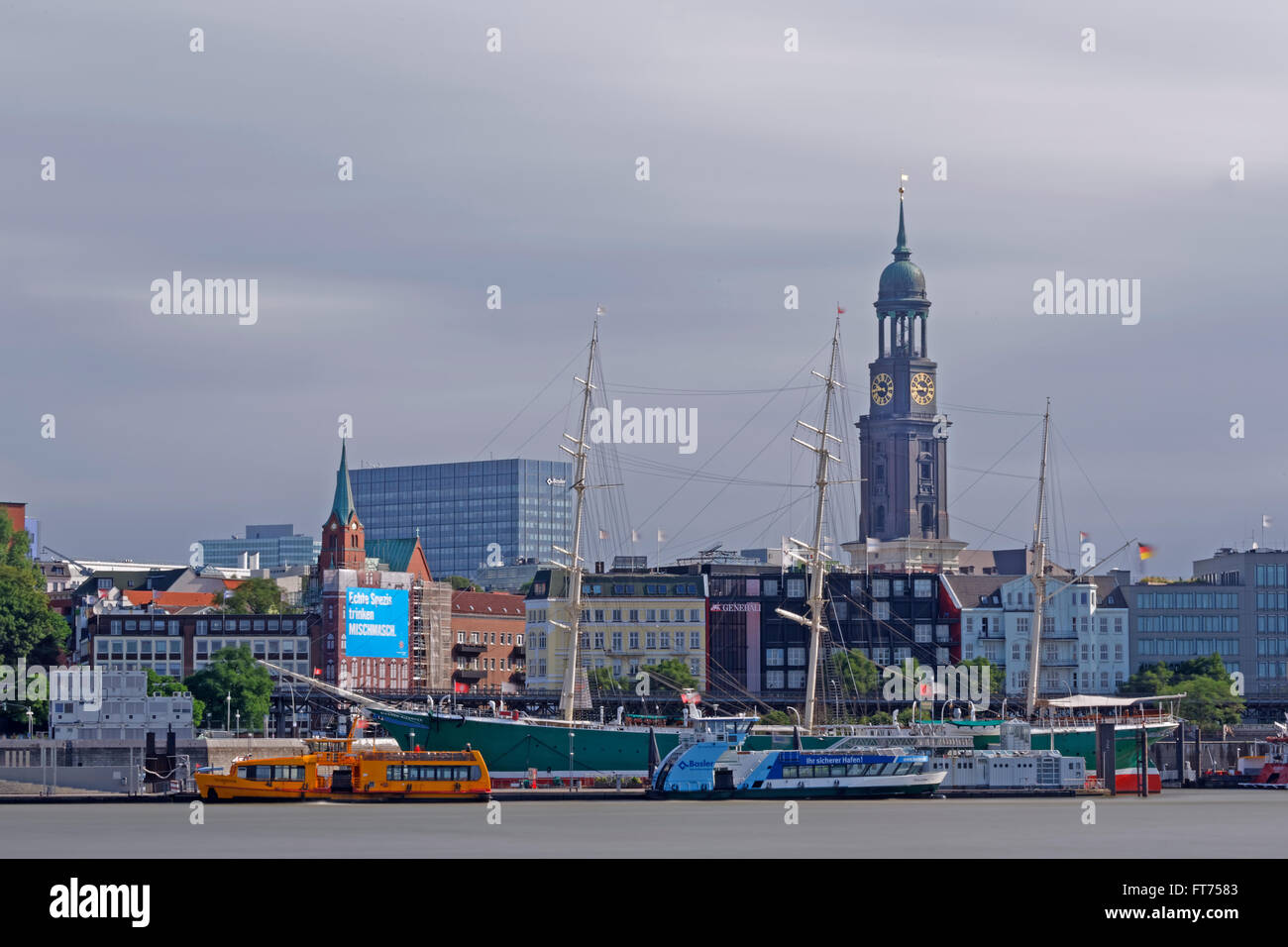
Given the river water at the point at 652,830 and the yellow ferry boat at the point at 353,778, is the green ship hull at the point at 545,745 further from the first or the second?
the river water at the point at 652,830

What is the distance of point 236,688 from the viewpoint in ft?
618

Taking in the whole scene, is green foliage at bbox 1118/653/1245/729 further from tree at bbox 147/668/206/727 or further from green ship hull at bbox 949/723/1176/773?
tree at bbox 147/668/206/727

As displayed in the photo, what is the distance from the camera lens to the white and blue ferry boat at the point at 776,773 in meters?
128

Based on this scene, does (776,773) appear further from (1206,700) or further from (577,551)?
(1206,700)

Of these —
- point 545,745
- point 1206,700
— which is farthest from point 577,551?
point 1206,700

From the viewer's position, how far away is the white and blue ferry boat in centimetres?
12781

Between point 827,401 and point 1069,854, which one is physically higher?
point 827,401

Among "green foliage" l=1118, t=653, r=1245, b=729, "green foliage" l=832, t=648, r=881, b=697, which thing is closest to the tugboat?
"green foliage" l=1118, t=653, r=1245, b=729
